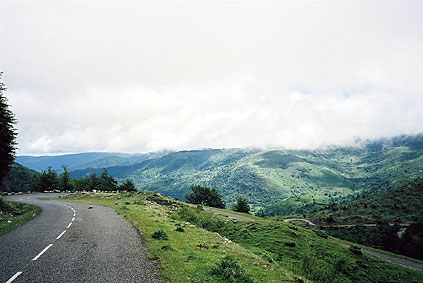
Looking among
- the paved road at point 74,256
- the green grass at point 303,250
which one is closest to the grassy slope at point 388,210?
the green grass at point 303,250

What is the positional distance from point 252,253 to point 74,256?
12.7m

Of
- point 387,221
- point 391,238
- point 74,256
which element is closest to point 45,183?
point 74,256

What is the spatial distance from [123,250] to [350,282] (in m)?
28.9

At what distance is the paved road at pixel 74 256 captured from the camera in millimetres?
9961

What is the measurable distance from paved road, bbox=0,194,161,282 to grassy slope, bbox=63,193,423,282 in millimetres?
1253

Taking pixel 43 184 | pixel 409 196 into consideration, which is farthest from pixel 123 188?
pixel 409 196

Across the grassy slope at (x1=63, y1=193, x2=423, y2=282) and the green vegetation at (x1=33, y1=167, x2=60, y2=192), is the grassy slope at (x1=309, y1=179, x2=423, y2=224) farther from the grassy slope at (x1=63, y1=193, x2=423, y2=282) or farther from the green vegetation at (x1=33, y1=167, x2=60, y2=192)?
the green vegetation at (x1=33, y1=167, x2=60, y2=192)

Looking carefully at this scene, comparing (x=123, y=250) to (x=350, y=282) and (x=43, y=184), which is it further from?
(x=43, y=184)

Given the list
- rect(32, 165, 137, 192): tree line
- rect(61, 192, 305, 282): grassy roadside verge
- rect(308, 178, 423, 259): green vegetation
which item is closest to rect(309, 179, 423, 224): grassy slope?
rect(308, 178, 423, 259): green vegetation

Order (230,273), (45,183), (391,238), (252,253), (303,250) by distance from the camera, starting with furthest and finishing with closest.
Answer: (391,238) < (45,183) < (303,250) < (252,253) < (230,273)

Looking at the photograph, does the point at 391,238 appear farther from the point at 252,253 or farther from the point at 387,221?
the point at 252,253

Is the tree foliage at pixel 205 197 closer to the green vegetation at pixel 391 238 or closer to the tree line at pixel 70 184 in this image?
the tree line at pixel 70 184

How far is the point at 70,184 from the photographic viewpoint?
326 feet

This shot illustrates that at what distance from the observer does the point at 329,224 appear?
16100 centimetres
